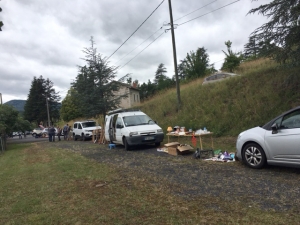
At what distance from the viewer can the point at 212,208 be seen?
425cm

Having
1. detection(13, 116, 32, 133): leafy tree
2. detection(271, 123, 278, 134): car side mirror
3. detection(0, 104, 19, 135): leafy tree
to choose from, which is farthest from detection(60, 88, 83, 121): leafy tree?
detection(271, 123, 278, 134): car side mirror

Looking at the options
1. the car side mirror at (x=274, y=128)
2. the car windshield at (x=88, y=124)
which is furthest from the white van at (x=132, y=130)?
the car windshield at (x=88, y=124)

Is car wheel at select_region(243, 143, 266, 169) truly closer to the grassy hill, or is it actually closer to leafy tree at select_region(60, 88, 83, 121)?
the grassy hill

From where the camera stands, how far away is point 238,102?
14.8 meters

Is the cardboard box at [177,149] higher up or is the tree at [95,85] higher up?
the tree at [95,85]

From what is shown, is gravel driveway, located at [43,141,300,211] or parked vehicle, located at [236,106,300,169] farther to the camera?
parked vehicle, located at [236,106,300,169]

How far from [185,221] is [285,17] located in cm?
909

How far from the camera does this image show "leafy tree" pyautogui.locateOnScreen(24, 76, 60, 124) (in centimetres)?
7019

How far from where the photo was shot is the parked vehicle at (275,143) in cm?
603

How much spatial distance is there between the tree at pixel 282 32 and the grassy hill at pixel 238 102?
1.06 meters

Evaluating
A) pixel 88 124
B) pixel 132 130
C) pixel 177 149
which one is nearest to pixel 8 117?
pixel 88 124

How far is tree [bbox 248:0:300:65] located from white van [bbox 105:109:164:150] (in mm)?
5847

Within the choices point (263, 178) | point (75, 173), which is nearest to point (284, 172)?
point (263, 178)

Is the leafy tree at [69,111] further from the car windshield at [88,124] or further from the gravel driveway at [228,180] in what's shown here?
the gravel driveway at [228,180]
